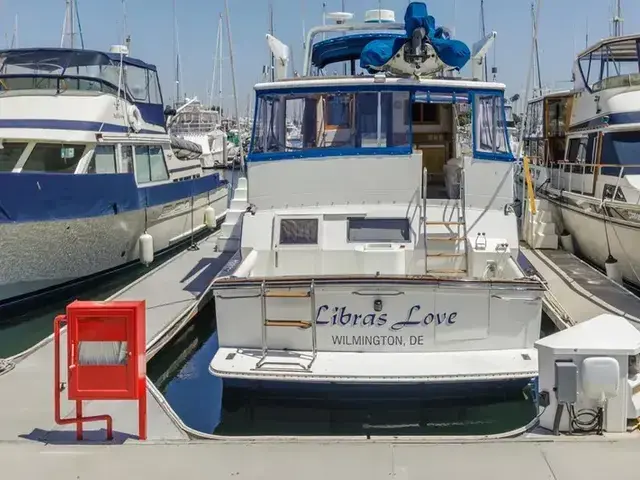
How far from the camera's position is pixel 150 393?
5.74m

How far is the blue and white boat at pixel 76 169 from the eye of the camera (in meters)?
10.3

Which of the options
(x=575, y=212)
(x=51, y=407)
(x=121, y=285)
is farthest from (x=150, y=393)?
(x=575, y=212)

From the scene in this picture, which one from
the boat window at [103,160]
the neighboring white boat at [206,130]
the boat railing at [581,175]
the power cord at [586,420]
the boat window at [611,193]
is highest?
the neighboring white boat at [206,130]

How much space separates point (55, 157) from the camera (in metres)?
12.0

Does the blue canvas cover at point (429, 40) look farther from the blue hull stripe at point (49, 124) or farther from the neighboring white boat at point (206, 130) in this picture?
the neighboring white boat at point (206, 130)

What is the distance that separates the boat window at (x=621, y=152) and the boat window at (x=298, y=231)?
23.3 feet

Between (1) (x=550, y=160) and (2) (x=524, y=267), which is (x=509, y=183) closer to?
(2) (x=524, y=267)

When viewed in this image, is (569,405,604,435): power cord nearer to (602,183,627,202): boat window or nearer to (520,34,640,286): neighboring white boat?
(520,34,640,286): neighboring white boat

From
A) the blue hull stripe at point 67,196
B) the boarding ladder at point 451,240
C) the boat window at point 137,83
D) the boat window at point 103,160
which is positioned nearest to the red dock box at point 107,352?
the boarding ladder at point 451,240

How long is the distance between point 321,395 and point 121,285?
7583 mm

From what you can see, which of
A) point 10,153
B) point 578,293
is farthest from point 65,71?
point 578,293

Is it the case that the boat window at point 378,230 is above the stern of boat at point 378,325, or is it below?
above

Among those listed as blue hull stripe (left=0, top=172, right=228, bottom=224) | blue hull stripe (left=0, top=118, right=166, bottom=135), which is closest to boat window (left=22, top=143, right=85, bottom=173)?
blue hull stripe (left=0, top=118, right=166, bottom=135)

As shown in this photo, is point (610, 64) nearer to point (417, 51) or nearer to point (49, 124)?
point (417, 51)
